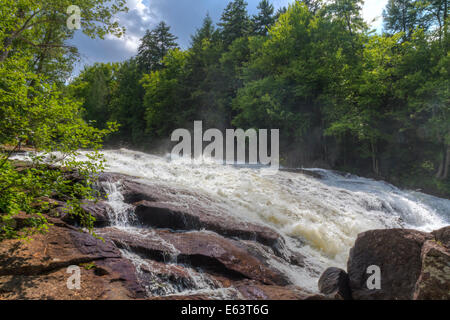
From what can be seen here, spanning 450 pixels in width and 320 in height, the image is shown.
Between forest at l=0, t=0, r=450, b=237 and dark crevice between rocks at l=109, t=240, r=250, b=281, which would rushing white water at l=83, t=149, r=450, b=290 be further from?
forest at l=0, t=0, r=450, b=237

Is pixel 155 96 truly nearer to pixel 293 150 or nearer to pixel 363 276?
pixel 293 150

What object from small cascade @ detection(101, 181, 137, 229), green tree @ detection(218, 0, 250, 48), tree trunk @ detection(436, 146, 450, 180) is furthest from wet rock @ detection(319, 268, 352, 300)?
green tree @ detection(218, 0, 250, 48)

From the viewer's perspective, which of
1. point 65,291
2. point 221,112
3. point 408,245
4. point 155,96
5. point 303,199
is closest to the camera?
point 65,291

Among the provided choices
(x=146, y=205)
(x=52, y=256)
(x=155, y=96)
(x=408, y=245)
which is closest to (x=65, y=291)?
(x=52, y=256)

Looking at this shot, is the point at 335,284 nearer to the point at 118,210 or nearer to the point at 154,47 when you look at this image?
the point at 118,210

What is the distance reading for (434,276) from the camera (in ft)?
10.5

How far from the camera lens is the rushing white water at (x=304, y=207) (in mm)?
6191

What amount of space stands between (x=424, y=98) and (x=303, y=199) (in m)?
13.8

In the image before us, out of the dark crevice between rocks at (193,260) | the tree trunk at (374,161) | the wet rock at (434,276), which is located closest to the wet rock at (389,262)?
the wet rock at (434,276)

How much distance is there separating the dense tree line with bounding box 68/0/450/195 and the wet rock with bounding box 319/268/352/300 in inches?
633

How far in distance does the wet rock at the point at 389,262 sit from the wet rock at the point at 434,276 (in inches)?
18.4

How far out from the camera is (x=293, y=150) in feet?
76.7

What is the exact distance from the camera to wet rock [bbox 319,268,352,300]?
3911mm

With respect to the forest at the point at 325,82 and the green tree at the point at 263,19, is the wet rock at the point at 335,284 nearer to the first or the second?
the forest at the point at 325,82
